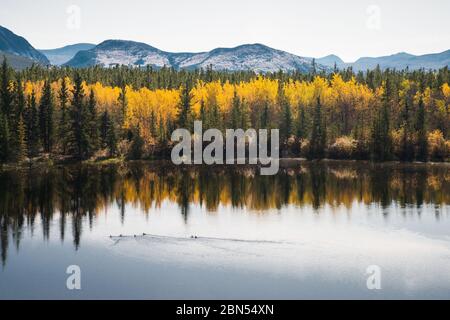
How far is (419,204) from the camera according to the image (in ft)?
246

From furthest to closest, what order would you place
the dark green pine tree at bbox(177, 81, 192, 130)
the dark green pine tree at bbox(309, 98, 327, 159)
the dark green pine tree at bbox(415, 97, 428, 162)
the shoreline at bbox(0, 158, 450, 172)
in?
1. the dark green pine tree at bbox(177, 81, 192, 130)
2. the dark green pine tree at bbox(309, 98, 327, 159)
3. the dark green pine tree at bbox(415, 97, 428, 162)
4. the shoreline at bbox(0, 158, 450, 172)

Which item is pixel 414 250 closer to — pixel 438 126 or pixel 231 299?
pixel 231 299

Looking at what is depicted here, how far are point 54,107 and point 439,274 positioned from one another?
356 ft

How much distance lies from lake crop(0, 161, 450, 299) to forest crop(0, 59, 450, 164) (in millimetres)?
29752

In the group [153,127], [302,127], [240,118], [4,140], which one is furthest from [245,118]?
[4,140]

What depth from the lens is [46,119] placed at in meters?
131

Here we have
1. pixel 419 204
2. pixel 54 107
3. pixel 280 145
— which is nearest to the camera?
pixel 419 204

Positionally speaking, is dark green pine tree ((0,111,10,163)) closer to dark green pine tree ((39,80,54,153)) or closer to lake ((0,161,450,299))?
lake ((0,161,450,299))

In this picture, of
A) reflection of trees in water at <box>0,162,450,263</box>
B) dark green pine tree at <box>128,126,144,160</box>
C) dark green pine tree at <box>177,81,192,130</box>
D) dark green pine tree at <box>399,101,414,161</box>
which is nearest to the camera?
reflection of trees in water at <box>0,162,450,263</box>

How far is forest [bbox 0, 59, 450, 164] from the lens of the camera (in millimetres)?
128500

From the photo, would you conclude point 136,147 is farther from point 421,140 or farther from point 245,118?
point 421,140

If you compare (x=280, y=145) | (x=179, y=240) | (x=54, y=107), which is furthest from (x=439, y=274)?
(x=54, y=107)
